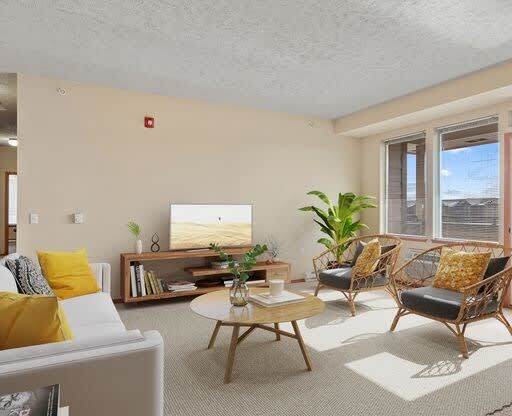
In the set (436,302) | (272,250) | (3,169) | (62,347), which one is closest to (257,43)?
(436,302)

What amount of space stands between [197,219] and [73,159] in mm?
1622

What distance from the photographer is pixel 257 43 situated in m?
3.27

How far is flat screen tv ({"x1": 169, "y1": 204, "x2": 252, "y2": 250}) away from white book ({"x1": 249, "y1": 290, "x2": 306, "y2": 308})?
6.03 ft

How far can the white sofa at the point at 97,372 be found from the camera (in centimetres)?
129

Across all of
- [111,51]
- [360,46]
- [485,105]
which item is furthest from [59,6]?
[485,105]

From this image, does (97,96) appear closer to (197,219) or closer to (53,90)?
(53,90)

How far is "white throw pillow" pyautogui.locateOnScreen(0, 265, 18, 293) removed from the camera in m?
2.28

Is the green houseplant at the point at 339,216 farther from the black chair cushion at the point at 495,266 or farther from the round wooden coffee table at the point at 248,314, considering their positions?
the round wooden coffee table at the point at 248,314

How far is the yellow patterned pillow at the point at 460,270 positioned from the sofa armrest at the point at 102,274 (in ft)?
10.4

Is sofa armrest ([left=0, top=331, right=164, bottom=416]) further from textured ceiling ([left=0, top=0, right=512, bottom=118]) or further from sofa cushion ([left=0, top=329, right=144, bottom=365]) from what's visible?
textured ceiling ([left=0, top=0, right=512, bottom=118])

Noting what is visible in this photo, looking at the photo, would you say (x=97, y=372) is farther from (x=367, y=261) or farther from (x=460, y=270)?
(x=367, y=261)

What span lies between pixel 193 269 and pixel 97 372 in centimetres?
335

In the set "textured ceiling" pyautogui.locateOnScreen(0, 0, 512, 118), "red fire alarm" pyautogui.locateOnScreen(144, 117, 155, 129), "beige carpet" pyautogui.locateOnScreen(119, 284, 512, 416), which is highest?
"textured ceiling" pyautogui.locateOnScreen(0, 0, 512, 118)

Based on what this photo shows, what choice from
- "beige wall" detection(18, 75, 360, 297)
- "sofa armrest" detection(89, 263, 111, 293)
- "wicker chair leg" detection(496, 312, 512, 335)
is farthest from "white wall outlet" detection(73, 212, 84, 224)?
"wicker chair leg" detection(496, 312, 512, 335)
